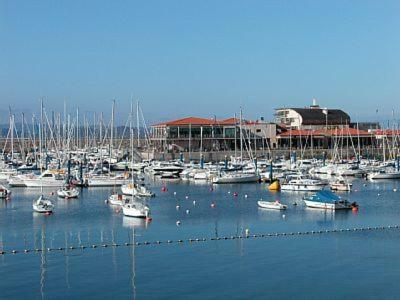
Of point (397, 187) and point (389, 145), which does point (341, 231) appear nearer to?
point (397, 187)

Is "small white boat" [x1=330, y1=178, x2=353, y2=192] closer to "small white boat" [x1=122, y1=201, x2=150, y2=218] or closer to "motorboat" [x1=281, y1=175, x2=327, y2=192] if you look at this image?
"motorboat" [x1=281, y1=175, x2=327, y2=192]

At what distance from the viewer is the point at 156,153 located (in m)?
79.1

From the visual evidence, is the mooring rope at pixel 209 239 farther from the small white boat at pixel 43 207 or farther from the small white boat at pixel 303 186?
the small white boat at pixel 303 186

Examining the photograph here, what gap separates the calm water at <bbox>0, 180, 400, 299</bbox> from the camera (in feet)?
70.9

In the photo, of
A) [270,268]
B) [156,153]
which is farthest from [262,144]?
[270,268]

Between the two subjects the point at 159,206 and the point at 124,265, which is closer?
the point at 124,265

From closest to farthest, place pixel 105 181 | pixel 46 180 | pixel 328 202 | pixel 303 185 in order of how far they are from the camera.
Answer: pixel 328 202 < pixel 303 185 < pixel 46 180 < pixel 105 181

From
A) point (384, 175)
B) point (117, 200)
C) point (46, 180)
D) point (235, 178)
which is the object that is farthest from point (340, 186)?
point (46, 180)

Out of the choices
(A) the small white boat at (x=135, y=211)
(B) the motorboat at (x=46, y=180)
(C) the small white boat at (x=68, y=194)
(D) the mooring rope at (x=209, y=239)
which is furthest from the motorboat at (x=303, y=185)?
(D) the mooring rope at (x=209, y=239)

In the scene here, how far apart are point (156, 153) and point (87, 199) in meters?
34.7

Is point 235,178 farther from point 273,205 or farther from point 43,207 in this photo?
point 43,207

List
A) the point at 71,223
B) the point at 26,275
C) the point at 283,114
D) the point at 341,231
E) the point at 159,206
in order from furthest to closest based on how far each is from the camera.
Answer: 1. the point at 283,114
2. the point at 159,206
3. the point at 71,223
4. the point at 341,231
5. the point at 26,275

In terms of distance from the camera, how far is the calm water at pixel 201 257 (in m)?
21.6

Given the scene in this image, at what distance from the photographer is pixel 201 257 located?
84.6 feet
